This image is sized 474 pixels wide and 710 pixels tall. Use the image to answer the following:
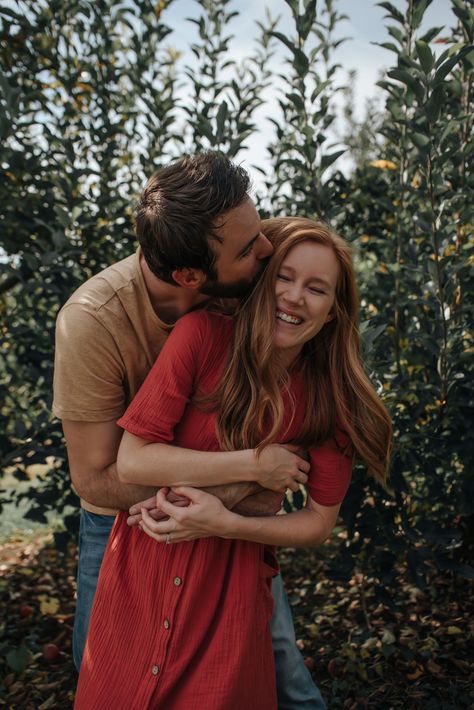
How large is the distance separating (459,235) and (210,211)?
121cm

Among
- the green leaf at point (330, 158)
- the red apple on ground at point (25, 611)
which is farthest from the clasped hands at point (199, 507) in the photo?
the red apple on ground at point (25, 611)

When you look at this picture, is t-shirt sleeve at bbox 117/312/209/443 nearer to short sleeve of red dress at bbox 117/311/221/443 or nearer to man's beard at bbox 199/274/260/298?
short sleeve of red dress at bbox 117/311/221/443

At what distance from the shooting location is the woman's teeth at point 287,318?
65.2 inches

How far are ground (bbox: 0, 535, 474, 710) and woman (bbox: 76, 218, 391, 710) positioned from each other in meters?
0.99

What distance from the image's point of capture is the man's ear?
1715 mm

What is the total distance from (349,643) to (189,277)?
6.04 feet

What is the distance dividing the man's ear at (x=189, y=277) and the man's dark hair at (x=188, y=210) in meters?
0.02

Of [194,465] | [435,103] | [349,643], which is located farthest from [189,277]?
[349,643]

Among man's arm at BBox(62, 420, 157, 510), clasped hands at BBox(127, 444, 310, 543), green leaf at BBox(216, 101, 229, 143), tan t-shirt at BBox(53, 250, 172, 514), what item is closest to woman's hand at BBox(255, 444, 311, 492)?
clasped hands at BBox(127, 444, 310, 543)

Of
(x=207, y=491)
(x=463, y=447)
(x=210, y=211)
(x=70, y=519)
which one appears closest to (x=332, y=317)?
(x=210, y=211)

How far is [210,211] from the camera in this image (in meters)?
1.64

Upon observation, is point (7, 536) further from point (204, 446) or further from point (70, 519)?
point (204, 446)

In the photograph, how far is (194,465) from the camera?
157 centimetres

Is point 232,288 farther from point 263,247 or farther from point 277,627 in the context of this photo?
point 277,627
